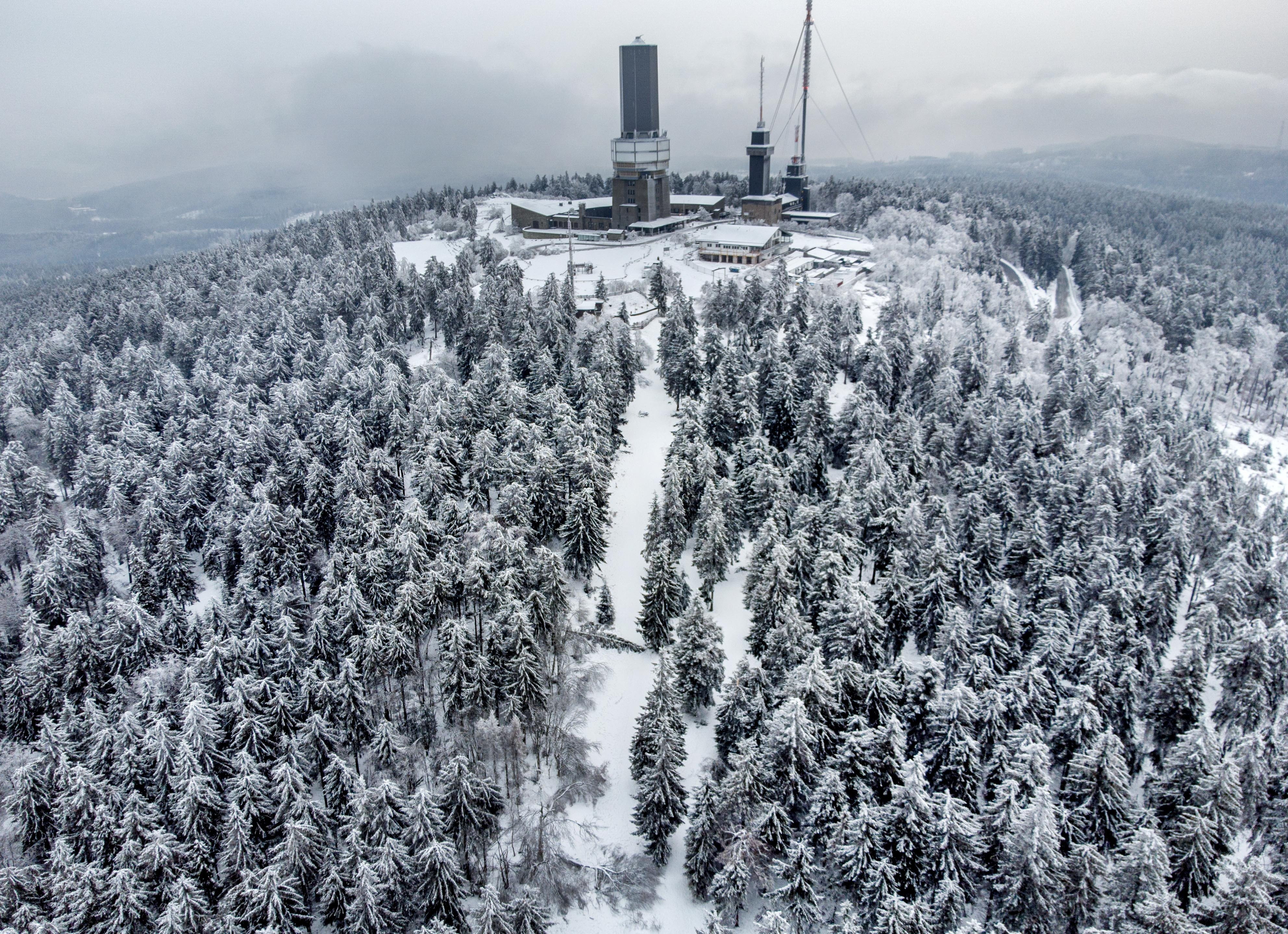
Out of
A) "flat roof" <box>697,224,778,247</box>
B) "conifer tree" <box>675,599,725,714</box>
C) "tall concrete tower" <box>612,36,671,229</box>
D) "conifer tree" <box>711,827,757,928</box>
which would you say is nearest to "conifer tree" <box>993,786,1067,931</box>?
"conifer tree" <box>711,827,757,928</box>

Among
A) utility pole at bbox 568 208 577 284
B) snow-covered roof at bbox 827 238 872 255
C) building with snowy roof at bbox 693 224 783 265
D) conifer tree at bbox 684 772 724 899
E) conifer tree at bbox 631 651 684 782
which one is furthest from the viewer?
snow-covered roof at bbox 827 238 872 255

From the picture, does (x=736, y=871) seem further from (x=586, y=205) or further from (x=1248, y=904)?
(x=586, y=205)

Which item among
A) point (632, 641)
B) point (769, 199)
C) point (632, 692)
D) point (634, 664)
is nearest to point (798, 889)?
point (632, 692)

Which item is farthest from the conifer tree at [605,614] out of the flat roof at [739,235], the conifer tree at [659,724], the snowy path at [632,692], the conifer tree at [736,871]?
the flat roof at [739,235]

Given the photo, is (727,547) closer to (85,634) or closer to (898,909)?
(898,909)

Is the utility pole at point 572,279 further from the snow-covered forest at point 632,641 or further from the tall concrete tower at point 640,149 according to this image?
the tall concrete tower at point 640,149

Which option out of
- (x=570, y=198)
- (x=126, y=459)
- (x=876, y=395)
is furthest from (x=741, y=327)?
(x=570, y=198)

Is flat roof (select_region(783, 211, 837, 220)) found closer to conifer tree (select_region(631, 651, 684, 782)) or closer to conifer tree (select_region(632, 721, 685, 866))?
conifer tree (select_region(631, 651, 684, 782))
